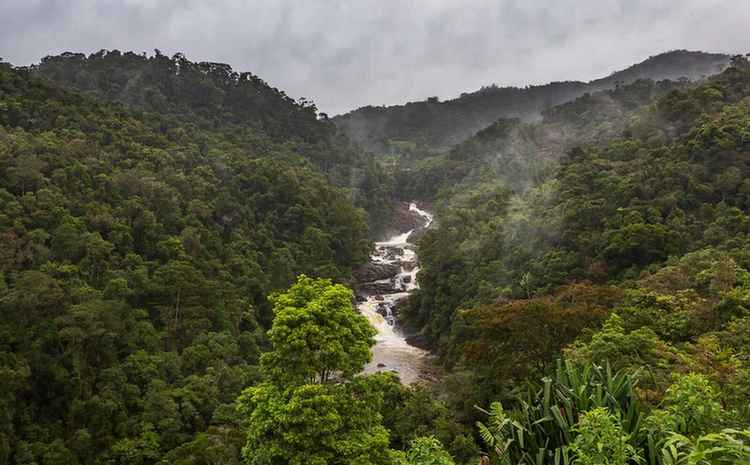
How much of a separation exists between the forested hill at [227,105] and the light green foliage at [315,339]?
5246cm

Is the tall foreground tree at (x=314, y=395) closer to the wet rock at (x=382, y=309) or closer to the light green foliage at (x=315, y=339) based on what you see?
the light green foliage at (x=315, y=339)

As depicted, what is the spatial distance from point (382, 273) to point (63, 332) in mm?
33403

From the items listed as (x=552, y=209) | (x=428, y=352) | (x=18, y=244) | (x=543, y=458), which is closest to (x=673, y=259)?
(x=552, y=209)

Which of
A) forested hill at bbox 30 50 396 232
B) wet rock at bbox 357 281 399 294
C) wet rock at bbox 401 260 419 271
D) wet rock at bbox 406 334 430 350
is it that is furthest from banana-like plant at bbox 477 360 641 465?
forested hill at bbox 30 50 396 232

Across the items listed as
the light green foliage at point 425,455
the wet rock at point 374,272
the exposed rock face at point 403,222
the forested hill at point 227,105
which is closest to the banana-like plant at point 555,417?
the light green foliage at point 425,455

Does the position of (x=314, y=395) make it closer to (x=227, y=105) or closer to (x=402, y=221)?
(x=402, y=221)

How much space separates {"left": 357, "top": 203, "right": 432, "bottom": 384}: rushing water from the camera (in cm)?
3266

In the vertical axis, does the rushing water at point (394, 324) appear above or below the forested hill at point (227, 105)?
below

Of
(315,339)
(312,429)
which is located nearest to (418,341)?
(315,339)

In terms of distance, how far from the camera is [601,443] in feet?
13.6

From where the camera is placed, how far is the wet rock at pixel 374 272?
5025cm

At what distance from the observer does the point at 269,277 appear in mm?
37156

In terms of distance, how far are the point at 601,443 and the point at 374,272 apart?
47.2 m

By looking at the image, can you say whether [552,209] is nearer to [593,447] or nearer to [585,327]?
[585,327]
